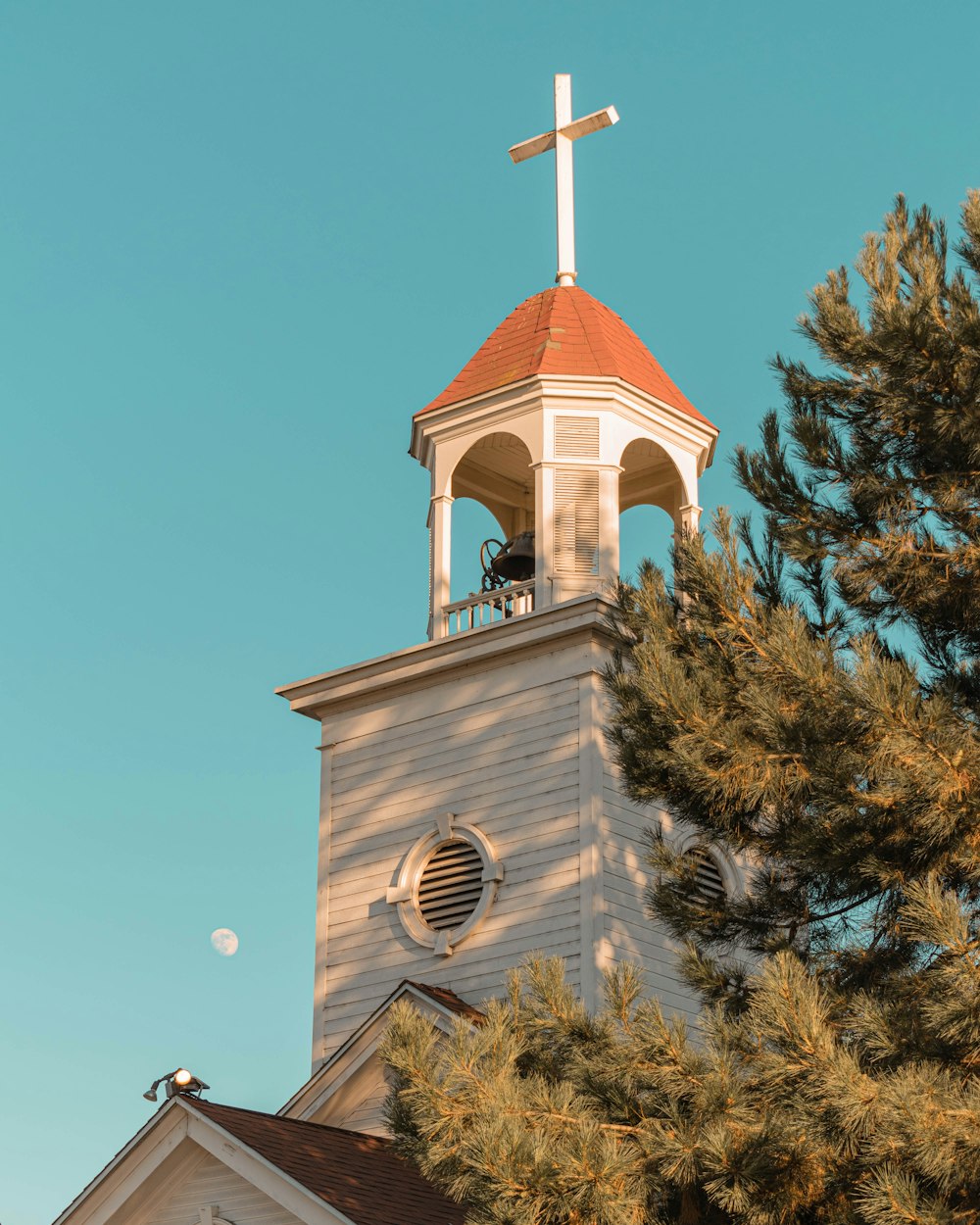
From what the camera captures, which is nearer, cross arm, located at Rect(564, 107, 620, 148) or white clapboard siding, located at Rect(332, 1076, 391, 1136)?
white clapboard siding, located at Rect(332, 1076, 391, 1136)

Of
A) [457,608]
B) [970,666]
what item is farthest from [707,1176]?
[457,608]

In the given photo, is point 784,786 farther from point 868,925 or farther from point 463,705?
point 463,705

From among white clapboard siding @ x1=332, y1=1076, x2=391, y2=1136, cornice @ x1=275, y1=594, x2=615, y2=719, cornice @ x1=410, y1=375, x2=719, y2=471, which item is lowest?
white clapboard siding @ x1=332, y1=1076, x2=391, y2=1136

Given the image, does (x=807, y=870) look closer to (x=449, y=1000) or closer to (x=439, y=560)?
(x=449, y=1000)

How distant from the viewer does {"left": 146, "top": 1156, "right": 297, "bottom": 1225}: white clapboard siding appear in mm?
14812

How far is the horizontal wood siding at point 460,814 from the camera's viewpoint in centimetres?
1764

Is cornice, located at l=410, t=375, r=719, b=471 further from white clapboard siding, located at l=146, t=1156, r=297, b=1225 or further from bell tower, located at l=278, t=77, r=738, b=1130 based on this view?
white clapboard siding, located at l=146, t=1156, r=297, b=1225

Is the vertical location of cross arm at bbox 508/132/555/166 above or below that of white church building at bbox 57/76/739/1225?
above

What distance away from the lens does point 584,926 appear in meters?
17.1

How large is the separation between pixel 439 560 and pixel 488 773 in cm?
258

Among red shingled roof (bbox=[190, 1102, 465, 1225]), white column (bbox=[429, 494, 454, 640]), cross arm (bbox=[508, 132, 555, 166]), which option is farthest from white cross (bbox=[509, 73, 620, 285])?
red shingled roof (bbox=[190, 1102, 465, 1225])

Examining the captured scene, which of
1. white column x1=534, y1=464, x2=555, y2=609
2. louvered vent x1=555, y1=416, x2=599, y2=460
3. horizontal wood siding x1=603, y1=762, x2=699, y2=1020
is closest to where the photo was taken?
horizontal wood siding x1=603, y1=762, x2=699, y2=1020

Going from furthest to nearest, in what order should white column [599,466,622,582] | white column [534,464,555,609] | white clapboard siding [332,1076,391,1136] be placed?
white column [599,466,622,582] < white column [534,464,555,609] < white clapboard siding [332,1076,391,1136]

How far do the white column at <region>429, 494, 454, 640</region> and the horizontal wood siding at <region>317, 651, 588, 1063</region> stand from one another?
850mm
